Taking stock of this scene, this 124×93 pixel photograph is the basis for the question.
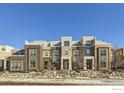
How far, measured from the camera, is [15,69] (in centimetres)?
704

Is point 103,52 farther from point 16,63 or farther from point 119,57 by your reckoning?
point 16,63

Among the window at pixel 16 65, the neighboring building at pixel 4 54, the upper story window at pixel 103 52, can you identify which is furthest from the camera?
the window at pixel 16 65

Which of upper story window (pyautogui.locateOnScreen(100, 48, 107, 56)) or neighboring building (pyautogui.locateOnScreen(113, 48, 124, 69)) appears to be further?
upper story window (pyautogui.locateOnScreen(100, 48, 107, 56))

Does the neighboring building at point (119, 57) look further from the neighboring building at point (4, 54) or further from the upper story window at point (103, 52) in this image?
the neighboring building at point (4, 54)

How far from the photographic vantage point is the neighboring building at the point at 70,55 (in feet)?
22.2

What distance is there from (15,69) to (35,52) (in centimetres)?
55

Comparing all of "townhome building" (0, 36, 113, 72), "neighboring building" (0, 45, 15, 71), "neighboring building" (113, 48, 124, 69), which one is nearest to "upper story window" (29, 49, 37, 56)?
"townhome building" (0, 36, 113, 72)

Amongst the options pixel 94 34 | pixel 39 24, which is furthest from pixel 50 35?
pixel 94 34

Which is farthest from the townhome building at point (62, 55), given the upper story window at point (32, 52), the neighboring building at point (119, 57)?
the neighboring building at point (119, 57)

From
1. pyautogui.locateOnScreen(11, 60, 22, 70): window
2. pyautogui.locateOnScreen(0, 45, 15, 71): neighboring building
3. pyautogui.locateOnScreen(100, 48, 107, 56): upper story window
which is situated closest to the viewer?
pyautogui.locateOnScreen(0, 45, 15, 71): neighboring building

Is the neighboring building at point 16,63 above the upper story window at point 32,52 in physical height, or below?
below

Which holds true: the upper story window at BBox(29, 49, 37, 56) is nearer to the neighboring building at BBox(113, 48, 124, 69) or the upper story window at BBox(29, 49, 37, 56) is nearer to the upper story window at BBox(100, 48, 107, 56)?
the upper story window at BBox(100, 48, 107, 56)

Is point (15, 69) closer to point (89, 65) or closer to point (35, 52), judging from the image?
point (35, 52)

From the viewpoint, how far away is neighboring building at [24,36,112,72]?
675 cm
